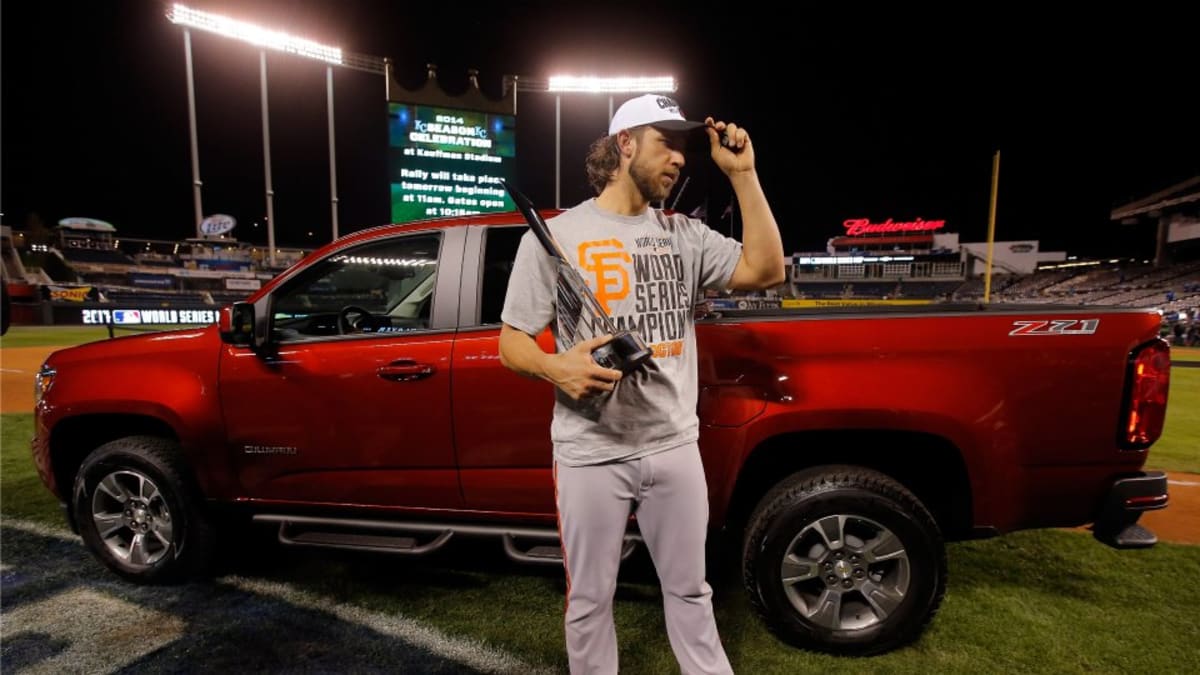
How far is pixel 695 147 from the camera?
67.1 inches

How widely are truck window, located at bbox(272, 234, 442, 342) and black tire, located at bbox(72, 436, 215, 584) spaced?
880 millimetres

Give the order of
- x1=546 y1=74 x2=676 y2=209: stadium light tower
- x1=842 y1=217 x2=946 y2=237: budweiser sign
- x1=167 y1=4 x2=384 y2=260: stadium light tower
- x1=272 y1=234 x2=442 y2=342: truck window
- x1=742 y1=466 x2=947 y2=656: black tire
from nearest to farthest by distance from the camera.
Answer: x1=742 y1=466 x2=947 y2=656: black tire, x1=272 y1=234 x2=442 y2=342: truck window, x1=167 y1=4 x2=384 y2=260: stadium light tower, x1=546 y1=74 x2=676 y2=209: stadium light tower, x1=842 y1=217 x2=946 y2=237: budweiser sign

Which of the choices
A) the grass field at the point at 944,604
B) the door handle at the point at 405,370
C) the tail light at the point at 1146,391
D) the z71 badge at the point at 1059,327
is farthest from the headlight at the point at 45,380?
the tail light at the point at 1146,391

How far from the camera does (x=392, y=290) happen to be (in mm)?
4332

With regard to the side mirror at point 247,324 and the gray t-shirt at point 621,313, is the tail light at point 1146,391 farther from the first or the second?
the side mirror at point 247,324

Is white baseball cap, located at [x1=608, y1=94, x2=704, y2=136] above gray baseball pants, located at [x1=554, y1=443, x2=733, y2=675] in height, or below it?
above

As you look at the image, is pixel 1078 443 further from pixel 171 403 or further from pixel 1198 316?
pixel 1198 316

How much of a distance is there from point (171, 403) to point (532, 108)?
118 feet

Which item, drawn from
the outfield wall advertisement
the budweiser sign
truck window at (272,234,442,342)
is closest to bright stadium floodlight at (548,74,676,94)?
the outfield wall advertisement

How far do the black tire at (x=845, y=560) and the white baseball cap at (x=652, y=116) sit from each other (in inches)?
57.3

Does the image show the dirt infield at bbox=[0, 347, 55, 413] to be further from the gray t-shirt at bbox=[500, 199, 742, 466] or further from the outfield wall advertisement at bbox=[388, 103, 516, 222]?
the outfield wall advertisement at bbox=[388, 103, 516, 222]

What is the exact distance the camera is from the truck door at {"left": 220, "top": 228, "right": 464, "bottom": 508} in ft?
8.34

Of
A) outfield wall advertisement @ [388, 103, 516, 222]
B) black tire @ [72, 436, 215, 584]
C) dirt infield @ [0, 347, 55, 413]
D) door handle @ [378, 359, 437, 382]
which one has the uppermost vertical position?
outfield wall advertisement @ [388, 103, 516, 222]

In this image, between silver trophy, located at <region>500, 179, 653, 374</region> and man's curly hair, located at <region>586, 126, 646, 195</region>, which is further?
man's curly hair, located at <region>586, 126, 646, 195</region>
